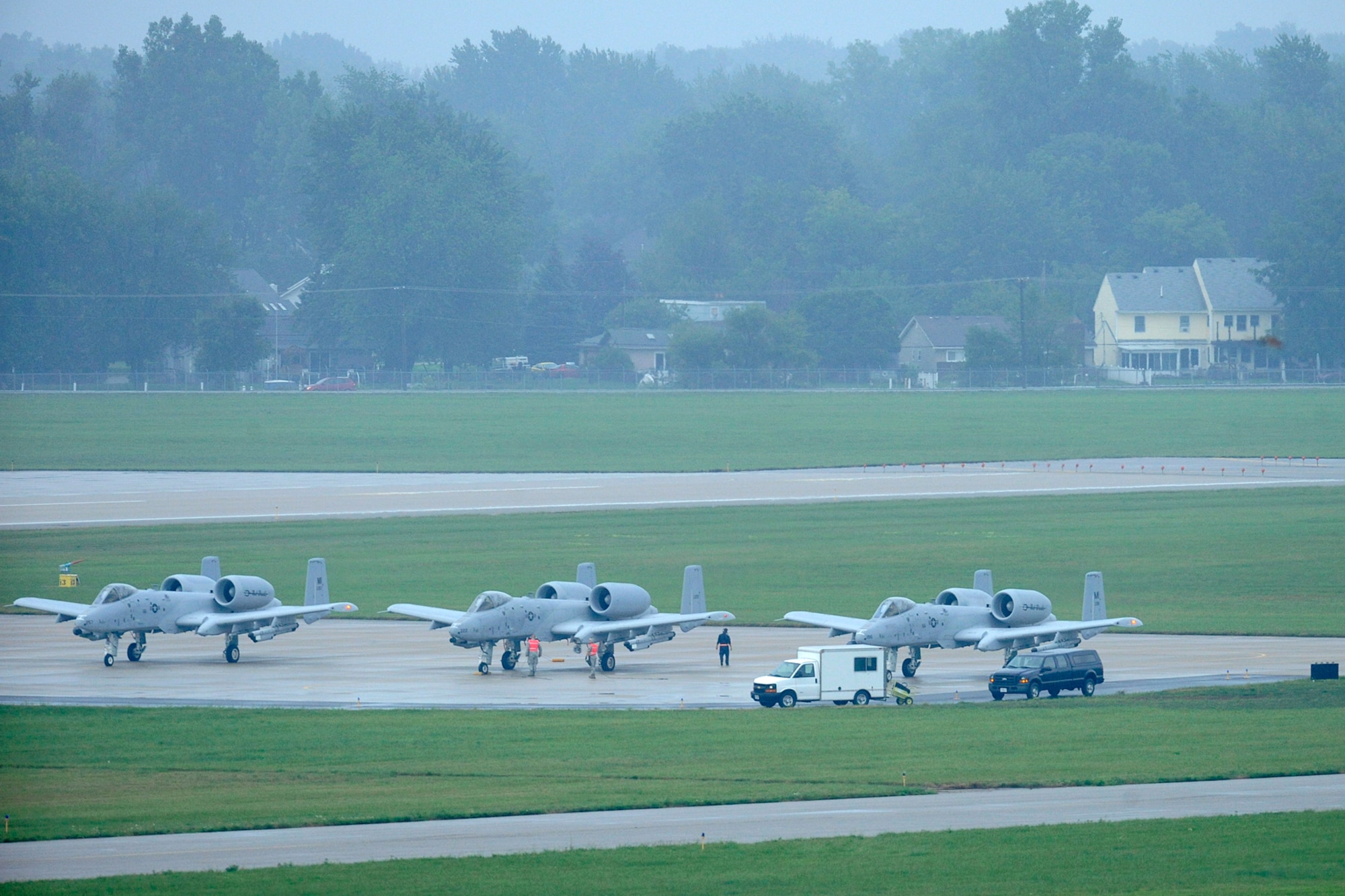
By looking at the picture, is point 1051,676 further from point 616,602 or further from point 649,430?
point 649,430

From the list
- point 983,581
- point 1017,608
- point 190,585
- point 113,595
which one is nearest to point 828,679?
point 1017,608

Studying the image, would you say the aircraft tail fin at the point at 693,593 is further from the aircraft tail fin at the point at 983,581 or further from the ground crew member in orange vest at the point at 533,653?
the aircraft tail fin at the point at 983,581

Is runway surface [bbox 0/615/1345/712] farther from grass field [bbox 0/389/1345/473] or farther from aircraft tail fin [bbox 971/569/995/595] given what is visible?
grass field [bbox 0/389/1345/473]

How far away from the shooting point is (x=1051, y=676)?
151 ft

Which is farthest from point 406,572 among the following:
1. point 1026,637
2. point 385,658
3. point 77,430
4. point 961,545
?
point 77,430

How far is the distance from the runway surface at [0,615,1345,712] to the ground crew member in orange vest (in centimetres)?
28

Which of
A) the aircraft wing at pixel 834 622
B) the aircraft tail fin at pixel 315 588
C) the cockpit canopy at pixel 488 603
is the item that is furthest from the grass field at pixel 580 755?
the aircraft tail fin at pixel 315 588

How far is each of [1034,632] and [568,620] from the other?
13564mm

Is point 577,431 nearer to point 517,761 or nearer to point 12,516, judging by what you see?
point 12,516

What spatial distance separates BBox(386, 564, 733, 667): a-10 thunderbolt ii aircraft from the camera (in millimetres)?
50250

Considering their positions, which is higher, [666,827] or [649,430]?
[649,430]

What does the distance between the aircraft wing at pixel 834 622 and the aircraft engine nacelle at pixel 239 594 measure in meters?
16.5

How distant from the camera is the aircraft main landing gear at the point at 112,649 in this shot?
5159 centimetres

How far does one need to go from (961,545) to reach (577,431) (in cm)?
7753
